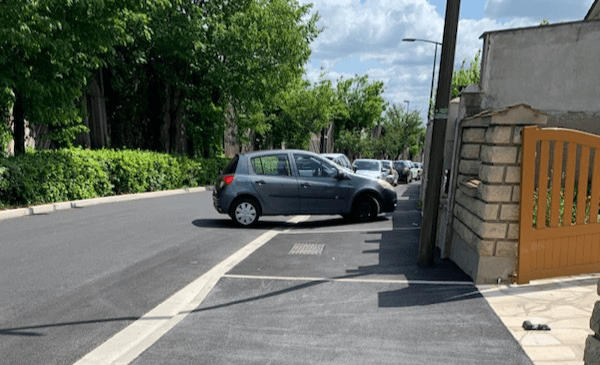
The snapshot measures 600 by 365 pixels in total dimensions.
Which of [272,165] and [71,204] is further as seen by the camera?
[71,204]

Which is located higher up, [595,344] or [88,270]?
[595,344]

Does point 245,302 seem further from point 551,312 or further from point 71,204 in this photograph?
point 71,204

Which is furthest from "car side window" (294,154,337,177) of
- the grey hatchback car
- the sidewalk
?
the sidewalk

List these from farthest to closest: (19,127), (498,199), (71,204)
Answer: (19,127)
(71,204)
(498,199)

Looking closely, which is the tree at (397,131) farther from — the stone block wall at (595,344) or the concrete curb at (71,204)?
the stone block wall at (595,344)

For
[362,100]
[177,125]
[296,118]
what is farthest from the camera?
[362,100]

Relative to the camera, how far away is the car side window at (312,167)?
11.4m

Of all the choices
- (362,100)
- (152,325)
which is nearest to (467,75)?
(362,100)

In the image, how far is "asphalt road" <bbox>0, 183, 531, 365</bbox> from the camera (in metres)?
4.06

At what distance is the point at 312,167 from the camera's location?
1145 centimetres

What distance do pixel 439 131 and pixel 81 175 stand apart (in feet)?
40.6

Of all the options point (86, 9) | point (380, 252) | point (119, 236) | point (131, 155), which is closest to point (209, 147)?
point (131, 155)

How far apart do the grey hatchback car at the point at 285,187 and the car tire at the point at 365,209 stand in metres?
0.05

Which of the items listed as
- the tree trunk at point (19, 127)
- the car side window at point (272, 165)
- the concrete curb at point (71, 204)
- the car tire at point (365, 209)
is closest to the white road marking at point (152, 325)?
the car side window at point (272, 165)
